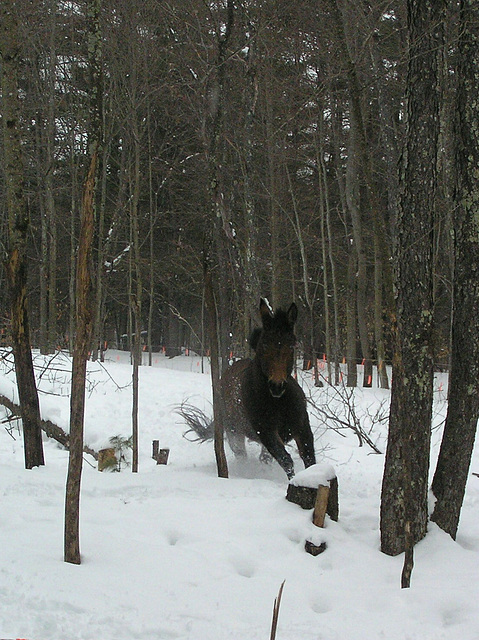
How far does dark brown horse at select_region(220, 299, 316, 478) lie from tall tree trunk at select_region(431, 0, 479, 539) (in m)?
2.27

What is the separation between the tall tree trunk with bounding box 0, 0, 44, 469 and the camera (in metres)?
6.87

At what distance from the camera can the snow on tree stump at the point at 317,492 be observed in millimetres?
5355

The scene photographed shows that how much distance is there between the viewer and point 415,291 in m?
5.08

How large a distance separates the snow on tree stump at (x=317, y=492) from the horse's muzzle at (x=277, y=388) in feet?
4.86

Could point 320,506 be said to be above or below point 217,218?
below

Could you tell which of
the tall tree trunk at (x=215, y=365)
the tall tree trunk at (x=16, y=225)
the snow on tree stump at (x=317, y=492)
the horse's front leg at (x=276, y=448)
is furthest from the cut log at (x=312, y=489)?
the tall tree trunk at (x=16, y=225)

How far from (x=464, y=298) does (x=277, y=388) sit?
2.59 metres

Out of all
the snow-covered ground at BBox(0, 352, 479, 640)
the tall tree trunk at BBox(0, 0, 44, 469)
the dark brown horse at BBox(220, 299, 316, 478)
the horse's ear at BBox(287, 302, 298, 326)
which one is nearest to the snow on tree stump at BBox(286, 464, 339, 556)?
the snow-covered ground at BBox(0, 352, 479, 640)

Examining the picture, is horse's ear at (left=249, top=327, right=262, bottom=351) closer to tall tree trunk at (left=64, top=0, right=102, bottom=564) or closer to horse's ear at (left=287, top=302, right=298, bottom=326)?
horse's ear at (left=287, top=302, right=298, bottom=326)

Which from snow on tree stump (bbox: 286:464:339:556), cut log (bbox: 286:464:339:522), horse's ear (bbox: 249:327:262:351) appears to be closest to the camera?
snow on tree stump (bbox: 286:464:339:556)

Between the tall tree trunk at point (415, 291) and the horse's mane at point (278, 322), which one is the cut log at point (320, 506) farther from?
the horse's mane at point (278, 322)

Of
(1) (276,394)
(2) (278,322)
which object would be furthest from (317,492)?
(2) (278,322)

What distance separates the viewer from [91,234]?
423cm

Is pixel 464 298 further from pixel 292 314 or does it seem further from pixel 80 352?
pixel 80 352
